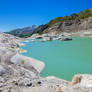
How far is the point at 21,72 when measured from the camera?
22.1 feet

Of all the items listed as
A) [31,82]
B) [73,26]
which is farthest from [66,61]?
[73,26]

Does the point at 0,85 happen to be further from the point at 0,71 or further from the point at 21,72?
the point at 21,72

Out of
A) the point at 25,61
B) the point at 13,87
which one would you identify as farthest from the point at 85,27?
the point at 13,87

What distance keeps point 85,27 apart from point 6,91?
53.2 meters

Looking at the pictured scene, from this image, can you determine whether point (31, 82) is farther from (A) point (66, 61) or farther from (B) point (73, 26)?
(B) point (73, 26)

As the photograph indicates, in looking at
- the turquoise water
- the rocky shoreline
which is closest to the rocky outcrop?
the turquoise water

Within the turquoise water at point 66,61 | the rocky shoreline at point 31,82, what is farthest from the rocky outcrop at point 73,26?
the rocky shoreline at point 31,82

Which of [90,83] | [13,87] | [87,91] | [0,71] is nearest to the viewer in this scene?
[87,91]

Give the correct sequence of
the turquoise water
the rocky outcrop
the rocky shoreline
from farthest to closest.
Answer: the rocky outcrop, the turquoise water, the rocky shoreline

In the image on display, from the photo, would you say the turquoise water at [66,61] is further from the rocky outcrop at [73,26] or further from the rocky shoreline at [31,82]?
the rocky outcrop at [73,26]

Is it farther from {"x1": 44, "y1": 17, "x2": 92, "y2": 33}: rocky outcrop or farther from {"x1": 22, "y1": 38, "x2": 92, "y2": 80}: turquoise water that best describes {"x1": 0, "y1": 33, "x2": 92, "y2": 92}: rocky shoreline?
{"x1": 44, "y1": 17, "x2": 92, "y2": 33}: rocky outcrop

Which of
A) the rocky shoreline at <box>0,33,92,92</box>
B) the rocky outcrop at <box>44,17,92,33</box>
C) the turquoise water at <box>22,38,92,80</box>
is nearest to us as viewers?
the rocky shoreline at <box>0,33,92,92</box>

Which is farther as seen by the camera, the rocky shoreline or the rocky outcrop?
the rocky outcrop

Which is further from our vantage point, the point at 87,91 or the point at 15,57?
the point at 15,57
